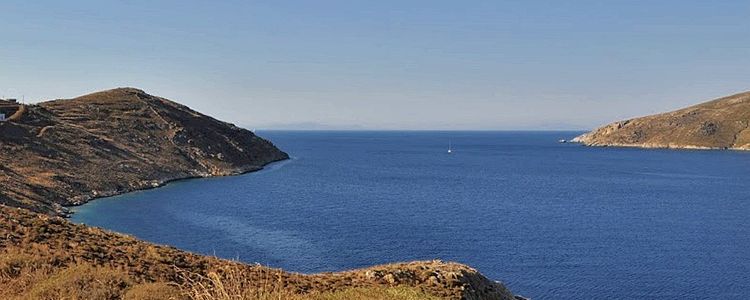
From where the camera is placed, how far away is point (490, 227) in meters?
77.8

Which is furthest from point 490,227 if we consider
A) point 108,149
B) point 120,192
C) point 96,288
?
point 108,149

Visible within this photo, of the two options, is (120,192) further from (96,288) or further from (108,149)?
(96,288)

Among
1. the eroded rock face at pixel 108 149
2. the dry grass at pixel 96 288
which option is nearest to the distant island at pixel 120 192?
the dry grass at pixel 96 288

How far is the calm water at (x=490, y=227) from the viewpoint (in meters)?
55.4

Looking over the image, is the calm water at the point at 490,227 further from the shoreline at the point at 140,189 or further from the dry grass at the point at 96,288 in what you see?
the dry grass at the point at 96,288

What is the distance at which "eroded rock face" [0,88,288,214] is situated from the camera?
95.1 metres

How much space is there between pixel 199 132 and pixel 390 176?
5932 cm

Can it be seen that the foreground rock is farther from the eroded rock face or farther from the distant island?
the eroded rock face

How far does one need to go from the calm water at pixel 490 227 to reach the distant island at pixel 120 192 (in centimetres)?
1008

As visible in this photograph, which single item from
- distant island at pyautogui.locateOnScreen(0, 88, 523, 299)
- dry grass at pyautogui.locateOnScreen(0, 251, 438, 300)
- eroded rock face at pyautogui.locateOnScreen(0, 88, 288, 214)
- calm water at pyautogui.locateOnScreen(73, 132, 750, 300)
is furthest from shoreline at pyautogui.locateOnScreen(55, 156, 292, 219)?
dry grass at pyautogui.locateOnScreen(0, 251, 438, 300)

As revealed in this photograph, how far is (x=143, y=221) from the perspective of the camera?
7762 centimetres

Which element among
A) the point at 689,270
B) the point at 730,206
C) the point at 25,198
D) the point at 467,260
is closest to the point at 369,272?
the point at 467,260

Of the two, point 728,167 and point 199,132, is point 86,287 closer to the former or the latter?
point 199,132

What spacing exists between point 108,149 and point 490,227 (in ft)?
301
